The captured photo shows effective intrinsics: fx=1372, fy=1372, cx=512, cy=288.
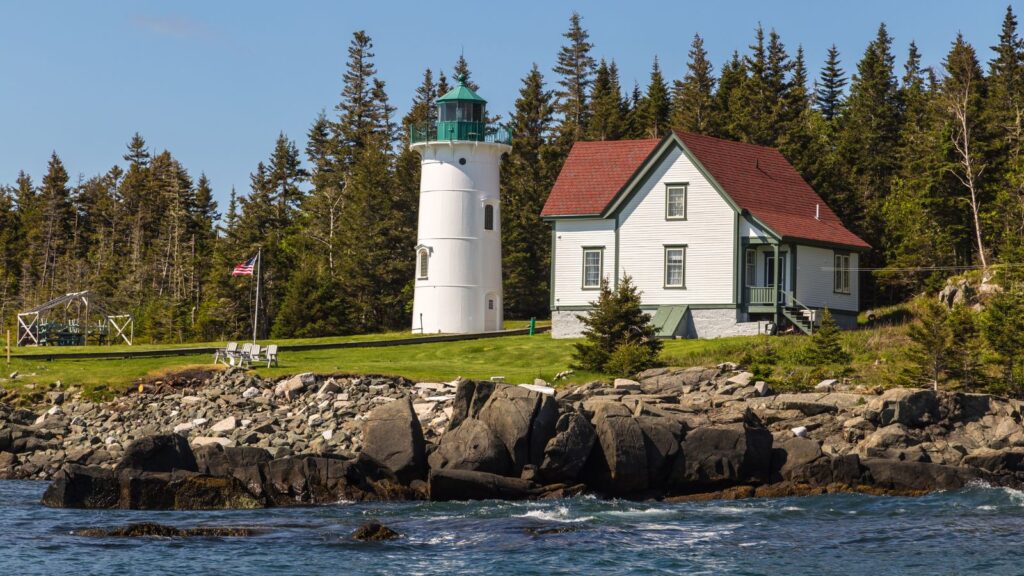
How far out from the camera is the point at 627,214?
45875 millimetres

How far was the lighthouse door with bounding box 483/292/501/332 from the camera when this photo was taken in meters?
50.5

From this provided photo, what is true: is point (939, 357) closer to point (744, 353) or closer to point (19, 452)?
point (744, 353)

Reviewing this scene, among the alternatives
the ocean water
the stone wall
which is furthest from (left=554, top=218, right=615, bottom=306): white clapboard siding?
the ocean water

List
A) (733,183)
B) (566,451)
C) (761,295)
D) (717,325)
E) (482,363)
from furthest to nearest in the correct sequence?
(733,183), (717,325), (761,295), (482,363), (566,451)

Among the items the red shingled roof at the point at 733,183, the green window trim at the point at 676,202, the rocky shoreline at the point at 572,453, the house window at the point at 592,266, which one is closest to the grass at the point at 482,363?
the house window at the point at 592,266

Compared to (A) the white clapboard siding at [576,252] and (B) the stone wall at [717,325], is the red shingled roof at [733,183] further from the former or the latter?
(B) the stone wall at [717,325]

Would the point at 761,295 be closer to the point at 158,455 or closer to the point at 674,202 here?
the point at 674,202

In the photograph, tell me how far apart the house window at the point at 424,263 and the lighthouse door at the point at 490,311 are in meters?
2.38

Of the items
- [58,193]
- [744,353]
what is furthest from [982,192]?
[58,193]

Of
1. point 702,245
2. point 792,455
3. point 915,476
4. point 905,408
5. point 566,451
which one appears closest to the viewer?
point 566,451

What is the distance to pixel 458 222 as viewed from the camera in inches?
1978

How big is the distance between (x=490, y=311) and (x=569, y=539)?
29.2 metres

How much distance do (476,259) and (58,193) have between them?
169ft

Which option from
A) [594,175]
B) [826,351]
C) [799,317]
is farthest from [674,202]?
[826,351]
